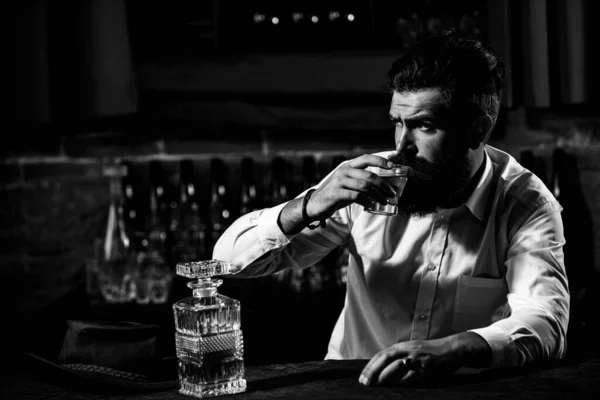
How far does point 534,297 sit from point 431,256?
1.32 ft

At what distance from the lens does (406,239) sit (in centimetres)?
244

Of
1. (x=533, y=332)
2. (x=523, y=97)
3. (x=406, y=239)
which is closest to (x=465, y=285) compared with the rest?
(x=406, y=239)

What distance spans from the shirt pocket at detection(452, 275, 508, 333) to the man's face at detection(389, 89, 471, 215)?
0.24 m

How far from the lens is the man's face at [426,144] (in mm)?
2232

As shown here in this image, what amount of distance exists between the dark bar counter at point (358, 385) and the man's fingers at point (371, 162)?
0.46m

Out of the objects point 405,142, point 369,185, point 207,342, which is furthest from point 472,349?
point 405,142

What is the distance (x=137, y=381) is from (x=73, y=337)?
0.67 ft

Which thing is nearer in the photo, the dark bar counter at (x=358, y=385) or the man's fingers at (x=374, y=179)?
the dark bar counter at (x=358, y=385)

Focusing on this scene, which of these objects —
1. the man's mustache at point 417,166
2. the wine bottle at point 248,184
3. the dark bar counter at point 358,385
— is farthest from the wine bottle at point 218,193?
the dark bar counter at point 358,385

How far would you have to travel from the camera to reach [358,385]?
1707mm

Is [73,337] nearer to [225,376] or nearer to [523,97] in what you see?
[225,376]

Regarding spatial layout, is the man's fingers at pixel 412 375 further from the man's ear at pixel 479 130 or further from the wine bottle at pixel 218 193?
the wine bottle at pixel 218 193

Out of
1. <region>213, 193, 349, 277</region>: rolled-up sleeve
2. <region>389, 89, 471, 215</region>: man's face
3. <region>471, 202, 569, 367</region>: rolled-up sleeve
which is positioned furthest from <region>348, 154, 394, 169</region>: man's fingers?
<region>471, 202, 569, 367</region>: rolled-up sleeve

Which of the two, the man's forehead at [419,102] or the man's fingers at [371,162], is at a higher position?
the man's forehead at [419,102]
